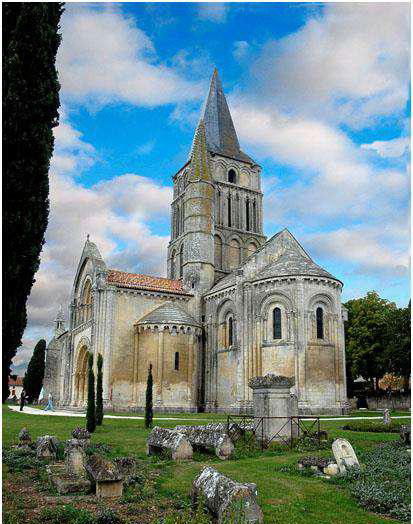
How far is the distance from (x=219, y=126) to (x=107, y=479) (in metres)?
46.3

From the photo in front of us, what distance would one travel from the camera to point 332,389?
32.6 m

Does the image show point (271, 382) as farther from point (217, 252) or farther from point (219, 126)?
point (219, 126)

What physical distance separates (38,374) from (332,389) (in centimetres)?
4060

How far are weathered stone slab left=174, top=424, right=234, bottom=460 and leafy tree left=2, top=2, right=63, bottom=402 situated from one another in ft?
21.5

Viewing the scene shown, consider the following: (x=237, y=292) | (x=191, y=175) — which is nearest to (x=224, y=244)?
(x=191, y=175)

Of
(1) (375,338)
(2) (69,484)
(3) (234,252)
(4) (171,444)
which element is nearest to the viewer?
(2) (69,484)

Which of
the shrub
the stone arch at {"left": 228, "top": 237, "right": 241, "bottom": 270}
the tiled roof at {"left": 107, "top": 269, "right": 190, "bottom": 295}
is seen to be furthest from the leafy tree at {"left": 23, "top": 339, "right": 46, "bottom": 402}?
the shrub

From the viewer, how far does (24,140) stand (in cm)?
948

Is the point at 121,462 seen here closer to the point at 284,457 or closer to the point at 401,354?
the point at 284,457

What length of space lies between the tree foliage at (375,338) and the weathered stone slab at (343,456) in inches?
1260

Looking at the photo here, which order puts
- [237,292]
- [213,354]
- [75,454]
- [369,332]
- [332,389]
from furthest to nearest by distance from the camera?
[369,332] → [213,354] → [237,292] → [332,389] → [75,454]

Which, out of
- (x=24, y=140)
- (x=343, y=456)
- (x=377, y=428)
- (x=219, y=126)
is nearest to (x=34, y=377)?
(x=219, y=126)

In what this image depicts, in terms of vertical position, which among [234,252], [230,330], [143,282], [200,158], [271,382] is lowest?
[271,382]

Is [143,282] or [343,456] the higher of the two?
[143,282]
